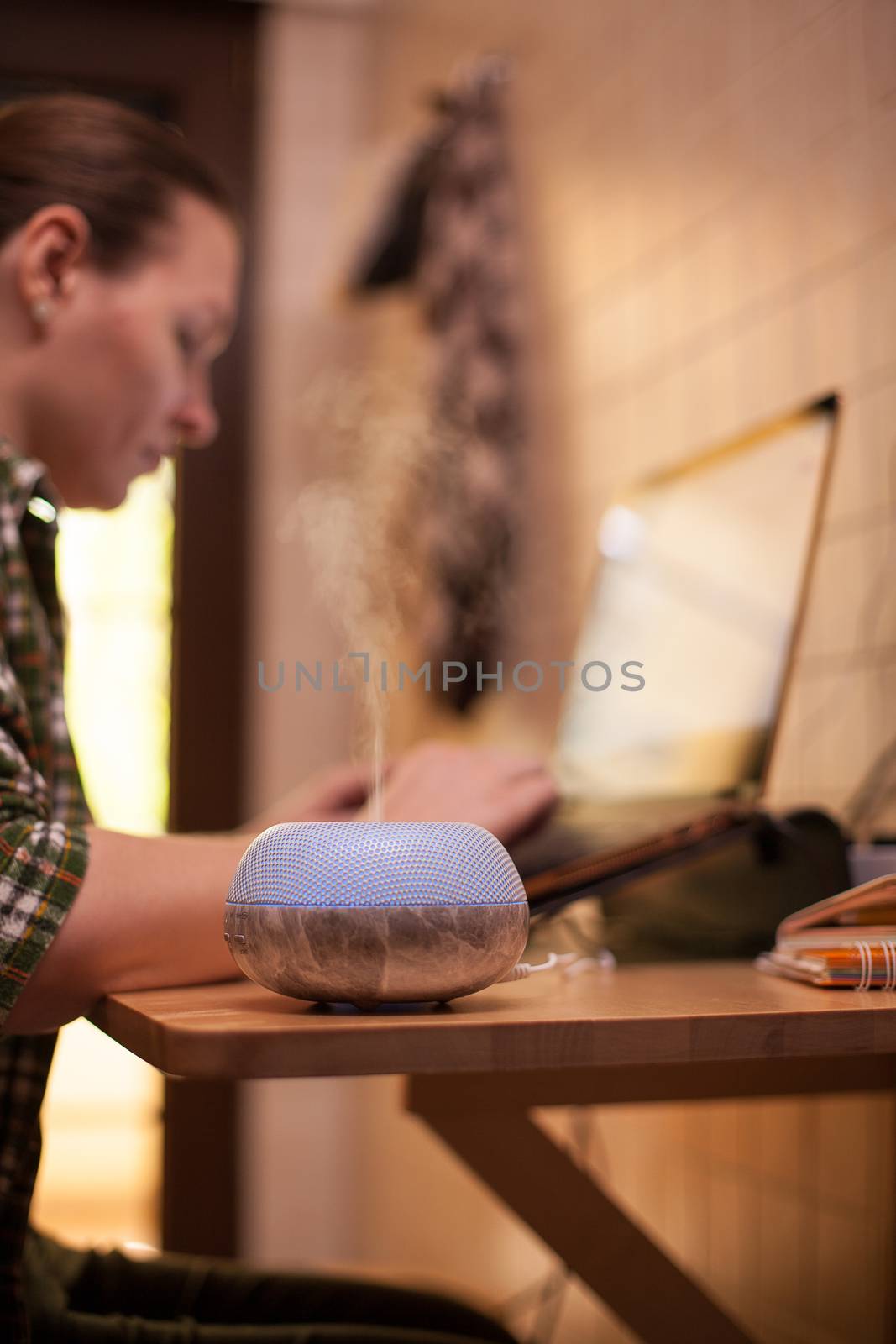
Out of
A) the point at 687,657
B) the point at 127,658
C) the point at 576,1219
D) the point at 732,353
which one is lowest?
the point at 127,658

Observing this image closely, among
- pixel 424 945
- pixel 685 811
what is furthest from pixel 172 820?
pixel 424 945

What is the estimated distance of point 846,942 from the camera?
26.6 inches

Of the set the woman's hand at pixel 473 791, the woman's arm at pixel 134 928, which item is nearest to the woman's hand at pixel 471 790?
the woman's hand at pixel 473 791

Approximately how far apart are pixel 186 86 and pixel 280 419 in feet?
2.04

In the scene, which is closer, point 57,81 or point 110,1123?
point 57,81

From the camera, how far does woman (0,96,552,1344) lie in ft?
2.12

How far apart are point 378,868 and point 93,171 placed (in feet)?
2.00

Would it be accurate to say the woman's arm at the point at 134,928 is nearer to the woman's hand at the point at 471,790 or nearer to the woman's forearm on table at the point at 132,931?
the woman's forearm on table at the point at 132,931

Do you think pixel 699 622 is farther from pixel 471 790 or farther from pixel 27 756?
pixel 27 756

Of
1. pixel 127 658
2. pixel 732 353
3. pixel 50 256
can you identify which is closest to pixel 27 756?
pixel 50 256

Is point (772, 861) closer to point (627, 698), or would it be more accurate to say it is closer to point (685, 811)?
point (685, 811)

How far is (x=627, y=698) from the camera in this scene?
113cm

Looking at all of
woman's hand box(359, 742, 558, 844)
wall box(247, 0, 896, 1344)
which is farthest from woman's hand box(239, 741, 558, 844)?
wall box(247, 0, 896, 1344)

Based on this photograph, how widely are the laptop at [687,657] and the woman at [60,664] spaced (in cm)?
12
